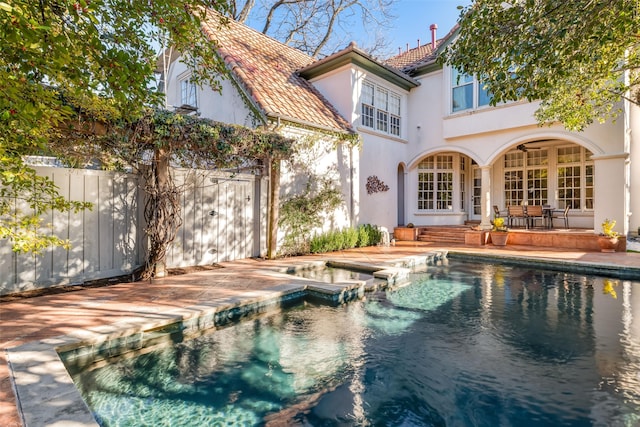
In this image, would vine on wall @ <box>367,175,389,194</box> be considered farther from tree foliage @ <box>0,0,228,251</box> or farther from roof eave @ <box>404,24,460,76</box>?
tree foliage @ <box>0,0,228,251</box>

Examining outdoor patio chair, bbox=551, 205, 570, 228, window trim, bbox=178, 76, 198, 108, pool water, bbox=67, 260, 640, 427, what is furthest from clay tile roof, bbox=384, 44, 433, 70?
pool water, bbox=67, 260, 640, 427

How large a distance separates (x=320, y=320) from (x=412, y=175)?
11.2m

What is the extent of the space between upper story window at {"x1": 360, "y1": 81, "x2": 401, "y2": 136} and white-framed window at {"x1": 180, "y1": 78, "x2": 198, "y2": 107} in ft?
20.5

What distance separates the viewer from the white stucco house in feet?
34.4

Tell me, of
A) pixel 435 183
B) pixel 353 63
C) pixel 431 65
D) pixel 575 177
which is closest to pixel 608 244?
pixel 575 177

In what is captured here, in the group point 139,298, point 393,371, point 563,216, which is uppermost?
point 563,216

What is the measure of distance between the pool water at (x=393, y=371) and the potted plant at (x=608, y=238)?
17.3ft

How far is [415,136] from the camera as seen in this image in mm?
14773

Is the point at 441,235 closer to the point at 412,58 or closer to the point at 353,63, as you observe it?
the point at 353,63

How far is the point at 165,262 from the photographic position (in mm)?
6852

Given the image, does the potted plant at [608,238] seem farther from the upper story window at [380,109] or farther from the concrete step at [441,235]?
the upper story window at [380,109]

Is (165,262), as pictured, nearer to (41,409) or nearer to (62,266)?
(62,266)

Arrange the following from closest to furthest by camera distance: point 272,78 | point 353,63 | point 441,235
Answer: point 272,78, point 353,63, point 441,235

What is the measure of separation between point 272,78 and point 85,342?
379 inches
